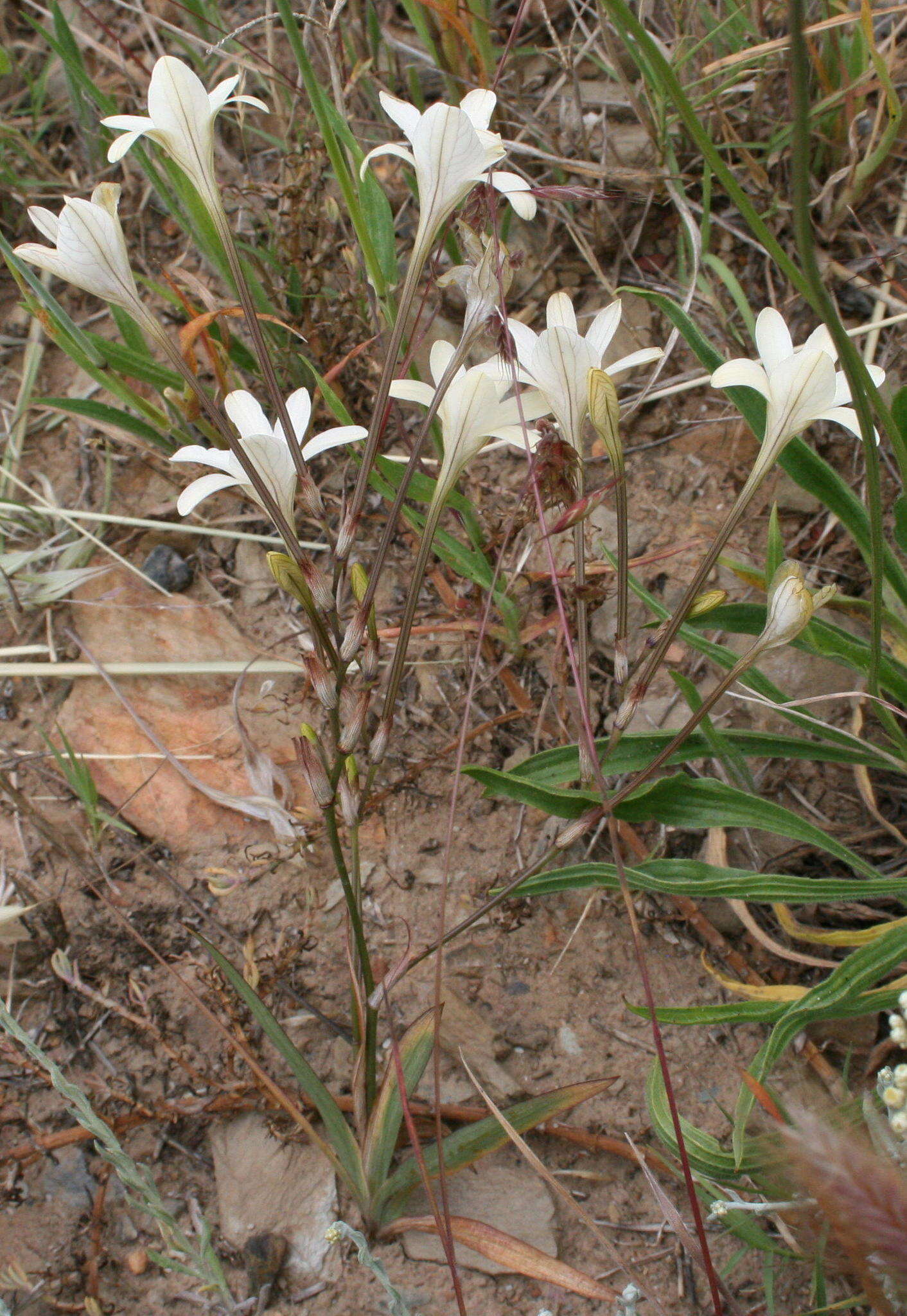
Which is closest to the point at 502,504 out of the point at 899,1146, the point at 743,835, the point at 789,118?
the point at 743,835

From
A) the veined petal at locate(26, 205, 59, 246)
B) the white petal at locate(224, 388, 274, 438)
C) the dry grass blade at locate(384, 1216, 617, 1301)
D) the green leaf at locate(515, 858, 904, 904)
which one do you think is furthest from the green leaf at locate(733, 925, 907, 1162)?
the veined petal at locate(26, 205, 59, 246)

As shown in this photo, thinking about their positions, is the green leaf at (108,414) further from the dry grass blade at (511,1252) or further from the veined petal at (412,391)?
the dry grass blade at (511,1252)

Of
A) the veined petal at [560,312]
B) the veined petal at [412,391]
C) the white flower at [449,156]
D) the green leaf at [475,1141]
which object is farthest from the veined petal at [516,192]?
the green leaf at [475,1141]

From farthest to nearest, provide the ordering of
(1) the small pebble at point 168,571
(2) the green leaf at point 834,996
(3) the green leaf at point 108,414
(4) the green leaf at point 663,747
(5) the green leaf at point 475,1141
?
(1) the small pebble at point 168,571
(3) the green leaf at point 108,414
(4) the green leaf at point 663,747
(5) the green leaf at point 475,1141
(2) the green leaf at point 834,996

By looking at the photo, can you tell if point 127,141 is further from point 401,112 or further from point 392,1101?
point 392,1101

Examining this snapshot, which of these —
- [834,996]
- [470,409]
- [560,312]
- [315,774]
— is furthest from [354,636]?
[834,996]

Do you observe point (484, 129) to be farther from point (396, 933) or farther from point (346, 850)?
point (396, 933)

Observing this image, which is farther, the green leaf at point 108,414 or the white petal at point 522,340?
the green leaf at point 108,414
